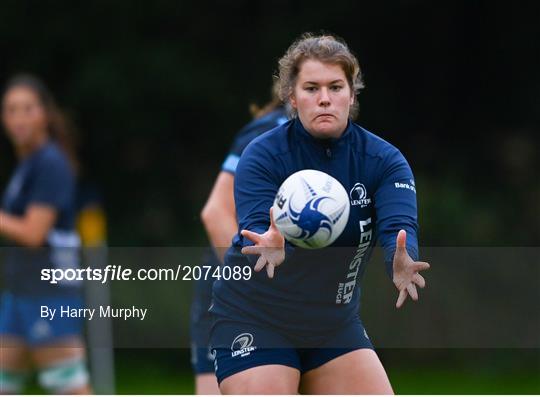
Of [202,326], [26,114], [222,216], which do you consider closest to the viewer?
[222,216]

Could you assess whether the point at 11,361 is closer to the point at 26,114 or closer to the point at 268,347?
the point at 26,114

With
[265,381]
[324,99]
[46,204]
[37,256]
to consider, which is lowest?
[265,381]

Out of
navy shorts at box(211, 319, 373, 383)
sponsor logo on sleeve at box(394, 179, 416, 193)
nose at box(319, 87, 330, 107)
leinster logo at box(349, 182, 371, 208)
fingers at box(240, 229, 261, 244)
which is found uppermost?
nose at box(319, 87, 330, 107)

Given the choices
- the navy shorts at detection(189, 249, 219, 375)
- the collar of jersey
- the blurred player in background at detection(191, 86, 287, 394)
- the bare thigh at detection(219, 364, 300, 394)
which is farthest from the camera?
the navy shorts at detection(189, 249, 219, 375)

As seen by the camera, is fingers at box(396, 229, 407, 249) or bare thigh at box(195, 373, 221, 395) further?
bare thigh at box(195, 373, 221, 395)

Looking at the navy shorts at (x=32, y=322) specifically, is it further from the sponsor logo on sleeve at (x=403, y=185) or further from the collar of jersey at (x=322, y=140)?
the sponsor logo on sleeve at (x=403, y=185)

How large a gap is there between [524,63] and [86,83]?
14.4 feet

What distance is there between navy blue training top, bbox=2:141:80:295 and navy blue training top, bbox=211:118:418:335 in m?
2.54

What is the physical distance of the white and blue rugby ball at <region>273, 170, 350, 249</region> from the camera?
3670 mm

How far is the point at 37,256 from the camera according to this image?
651 centimetres

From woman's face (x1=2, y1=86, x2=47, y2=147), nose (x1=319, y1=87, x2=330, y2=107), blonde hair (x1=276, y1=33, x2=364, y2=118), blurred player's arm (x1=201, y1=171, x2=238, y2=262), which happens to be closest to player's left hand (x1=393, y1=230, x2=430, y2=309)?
nose (x1=319, y1=87, x2=330, y2=107)

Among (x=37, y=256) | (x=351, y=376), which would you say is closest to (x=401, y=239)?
(x=351, y=376)

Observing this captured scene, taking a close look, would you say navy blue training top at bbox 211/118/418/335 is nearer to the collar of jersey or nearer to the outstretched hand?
the collar of jersey

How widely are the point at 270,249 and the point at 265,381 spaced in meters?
0.49
